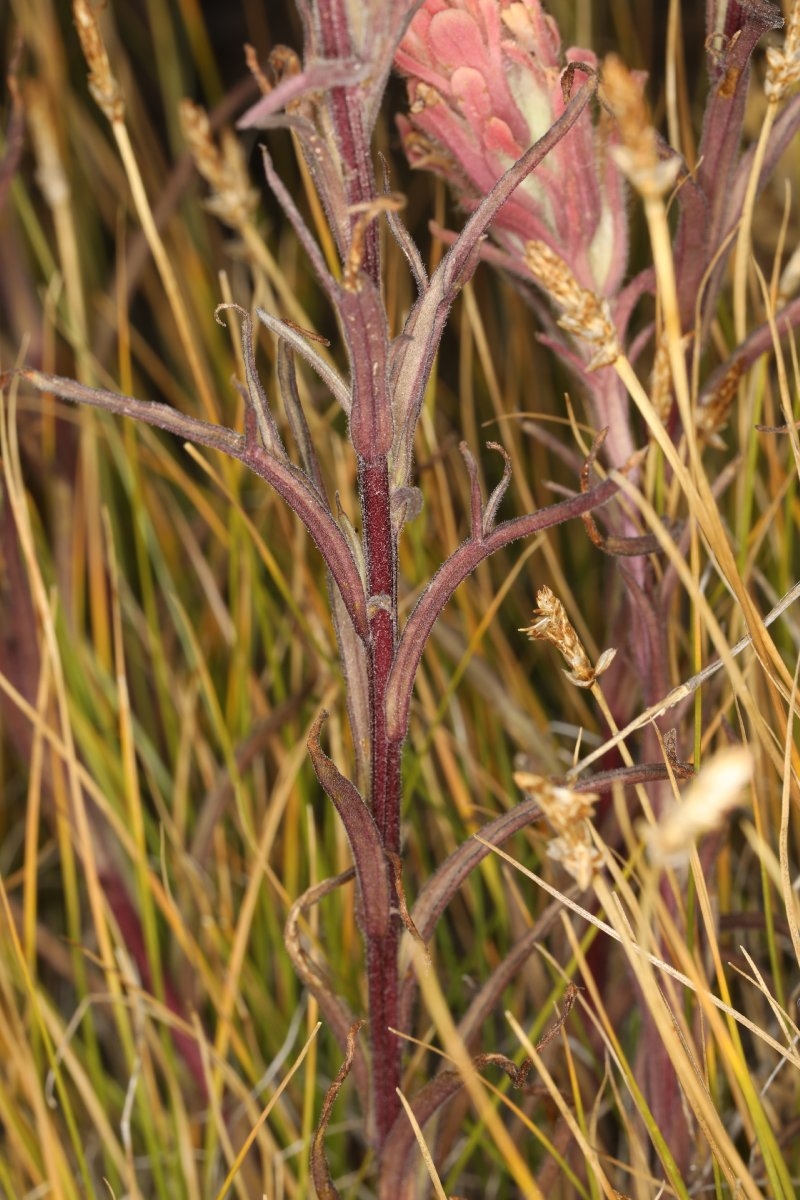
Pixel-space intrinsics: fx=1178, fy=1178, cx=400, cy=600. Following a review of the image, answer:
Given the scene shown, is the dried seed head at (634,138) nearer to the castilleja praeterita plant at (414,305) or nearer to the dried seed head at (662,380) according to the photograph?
the castilleja praeterita plant at (414,305)

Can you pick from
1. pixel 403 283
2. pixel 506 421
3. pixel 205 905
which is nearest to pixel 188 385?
pixel 403 283

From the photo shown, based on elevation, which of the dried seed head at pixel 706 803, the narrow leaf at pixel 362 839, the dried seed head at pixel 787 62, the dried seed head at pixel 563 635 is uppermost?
the dried seed head at pixel 787 62

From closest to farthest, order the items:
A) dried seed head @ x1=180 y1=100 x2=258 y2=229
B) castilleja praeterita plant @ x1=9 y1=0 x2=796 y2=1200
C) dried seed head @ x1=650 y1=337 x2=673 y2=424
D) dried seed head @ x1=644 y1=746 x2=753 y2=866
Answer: dried seed head @ x1=644 y1=746 x2=753 y2=866 < castilleja praeterita plant @ x1=9 y1=0 x2=796 y2=1200 < dried seed head @ x1=650 y1=337 x2=673 y2=424 < dried seed head @ x1=180 y1=100 x2=258 y2=229

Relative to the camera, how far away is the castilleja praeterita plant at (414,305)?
384mm

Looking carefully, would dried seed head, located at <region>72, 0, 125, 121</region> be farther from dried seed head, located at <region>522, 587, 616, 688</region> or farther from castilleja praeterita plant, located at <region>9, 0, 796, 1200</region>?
dried seed head, located at <region>522, 587, 616, 688</region>

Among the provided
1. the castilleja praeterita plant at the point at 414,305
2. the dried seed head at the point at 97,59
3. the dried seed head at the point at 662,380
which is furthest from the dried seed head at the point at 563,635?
the dried seed head at the point at 97,59

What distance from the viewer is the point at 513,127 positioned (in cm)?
49

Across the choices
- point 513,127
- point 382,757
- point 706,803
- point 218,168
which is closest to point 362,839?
point 382,757

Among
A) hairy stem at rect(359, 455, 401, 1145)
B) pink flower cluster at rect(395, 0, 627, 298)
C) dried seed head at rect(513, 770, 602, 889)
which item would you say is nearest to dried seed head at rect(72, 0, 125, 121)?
pink flower cluster at rect(395, 0, 627, 298)

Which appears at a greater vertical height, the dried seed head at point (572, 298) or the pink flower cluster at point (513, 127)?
the pink flower cluster at point (513, 127)

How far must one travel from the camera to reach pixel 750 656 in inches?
23.4

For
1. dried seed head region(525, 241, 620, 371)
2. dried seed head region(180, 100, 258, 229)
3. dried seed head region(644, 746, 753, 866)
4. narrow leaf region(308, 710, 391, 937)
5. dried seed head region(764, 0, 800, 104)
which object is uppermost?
dried seed head region(180, 100, 258, 229)

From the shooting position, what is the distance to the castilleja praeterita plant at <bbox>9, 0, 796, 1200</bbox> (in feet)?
1.26

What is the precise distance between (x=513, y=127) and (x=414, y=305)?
12cm
